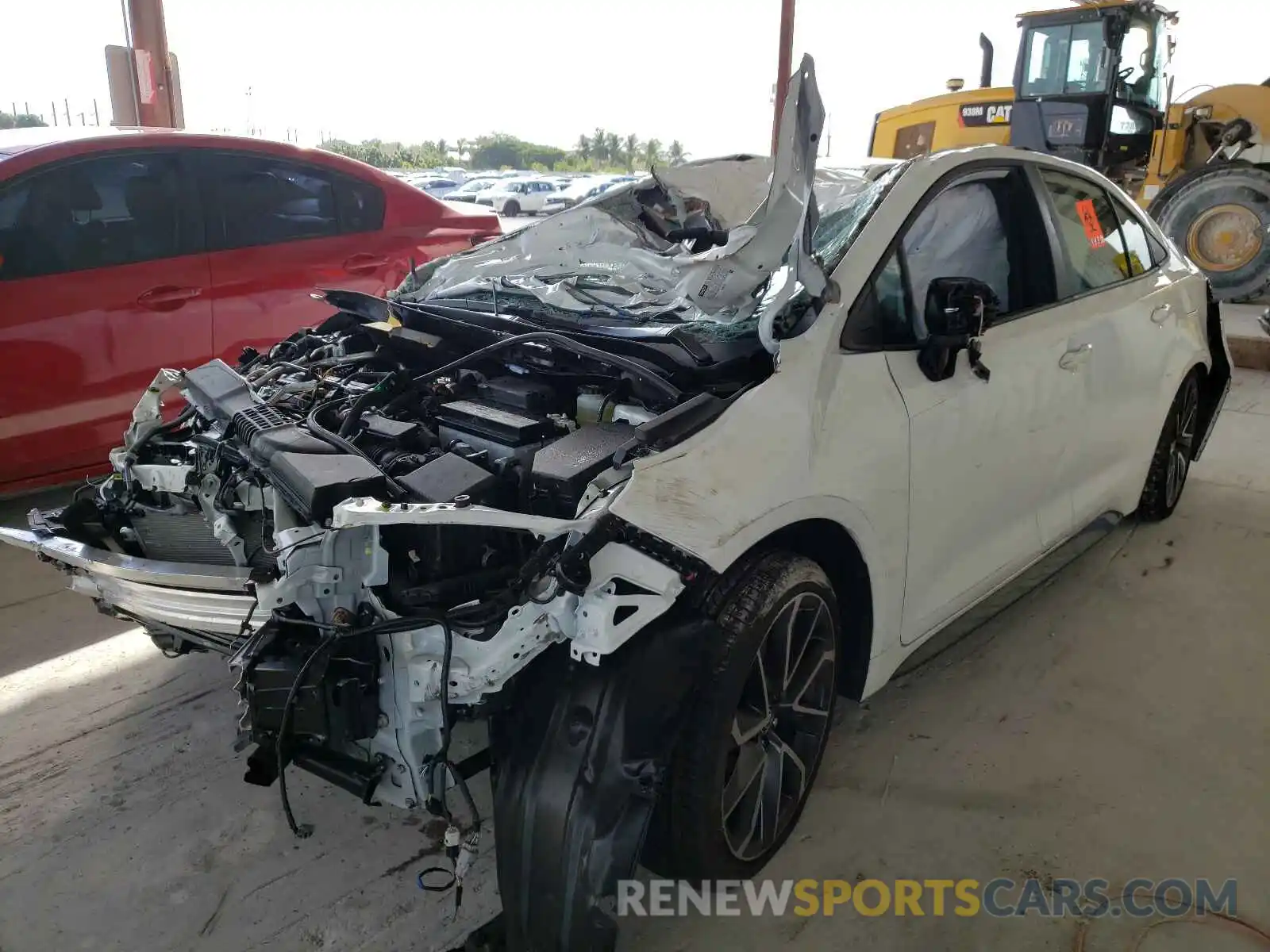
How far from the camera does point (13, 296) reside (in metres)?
3.52

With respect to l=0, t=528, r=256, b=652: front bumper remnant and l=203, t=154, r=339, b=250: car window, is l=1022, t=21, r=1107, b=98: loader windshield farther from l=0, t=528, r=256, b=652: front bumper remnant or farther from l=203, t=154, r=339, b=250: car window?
l=0, t=528, r=256, b=652: front bumper remnant

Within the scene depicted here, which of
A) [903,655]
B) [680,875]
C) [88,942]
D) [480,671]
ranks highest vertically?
[480,671]

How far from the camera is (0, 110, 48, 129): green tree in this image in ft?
14.2

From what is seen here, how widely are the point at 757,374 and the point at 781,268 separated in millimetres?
430

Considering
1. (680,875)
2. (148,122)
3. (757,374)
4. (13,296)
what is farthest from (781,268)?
(148,122)

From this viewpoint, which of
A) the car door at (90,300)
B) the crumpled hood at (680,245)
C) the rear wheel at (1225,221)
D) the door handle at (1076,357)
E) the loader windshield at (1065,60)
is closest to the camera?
the crumpled hood at (680,245)

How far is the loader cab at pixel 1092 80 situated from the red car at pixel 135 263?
6719 mm

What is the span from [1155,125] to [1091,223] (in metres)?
6.98

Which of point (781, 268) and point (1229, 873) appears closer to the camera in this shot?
point (1229, 873)

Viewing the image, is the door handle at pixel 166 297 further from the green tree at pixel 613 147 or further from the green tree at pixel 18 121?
the green tree at pixel 613 147

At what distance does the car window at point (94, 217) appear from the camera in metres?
3.55

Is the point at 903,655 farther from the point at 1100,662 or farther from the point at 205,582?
the point at 205,582

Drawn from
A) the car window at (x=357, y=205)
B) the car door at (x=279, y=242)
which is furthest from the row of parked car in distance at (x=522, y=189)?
the car door at (x=279, y=242)

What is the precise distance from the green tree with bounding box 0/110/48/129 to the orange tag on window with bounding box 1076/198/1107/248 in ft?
14.4
